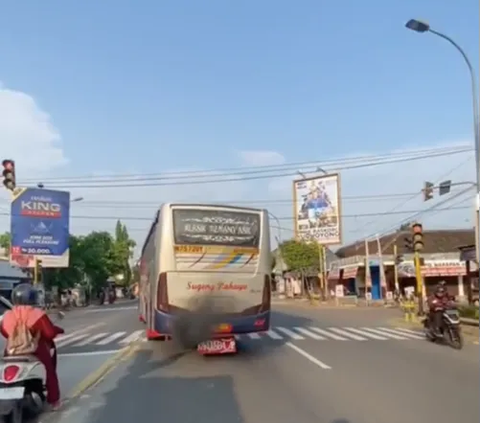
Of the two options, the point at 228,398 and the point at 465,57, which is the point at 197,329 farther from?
the point at 465,57

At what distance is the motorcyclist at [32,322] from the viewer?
766cm

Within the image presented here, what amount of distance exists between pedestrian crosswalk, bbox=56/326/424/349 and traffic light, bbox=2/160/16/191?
17.9 feet

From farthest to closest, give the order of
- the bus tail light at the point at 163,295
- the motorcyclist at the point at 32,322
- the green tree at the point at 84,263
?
the green tree at the point at 84,263
the bus tail light at the point at 163,295
the motorcyclist at the point at 32,322

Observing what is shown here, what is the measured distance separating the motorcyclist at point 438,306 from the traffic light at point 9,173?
13.9 metres

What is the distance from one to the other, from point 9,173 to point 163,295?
1079 centimetres

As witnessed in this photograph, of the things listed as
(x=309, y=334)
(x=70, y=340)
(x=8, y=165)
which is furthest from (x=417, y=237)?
(x=8, y=165)

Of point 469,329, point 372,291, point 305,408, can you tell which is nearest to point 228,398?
point 305,408

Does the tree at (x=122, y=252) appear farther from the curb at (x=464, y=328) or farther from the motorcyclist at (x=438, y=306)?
the motorcyclist at (x=438, y=306)

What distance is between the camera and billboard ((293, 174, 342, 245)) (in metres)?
47.2

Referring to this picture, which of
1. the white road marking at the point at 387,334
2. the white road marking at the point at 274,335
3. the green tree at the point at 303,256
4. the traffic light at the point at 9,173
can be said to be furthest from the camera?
the green tree at the point at 303,256

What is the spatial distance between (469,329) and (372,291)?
37.8 metres

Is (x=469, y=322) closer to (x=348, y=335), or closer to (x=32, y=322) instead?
(x=348, y=335)

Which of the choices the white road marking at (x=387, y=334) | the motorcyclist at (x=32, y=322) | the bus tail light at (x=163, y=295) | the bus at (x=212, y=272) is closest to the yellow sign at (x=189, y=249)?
the bus at (x=212, y=272)

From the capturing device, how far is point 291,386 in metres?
10.6
